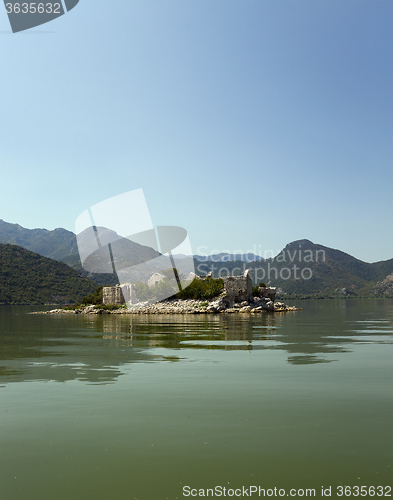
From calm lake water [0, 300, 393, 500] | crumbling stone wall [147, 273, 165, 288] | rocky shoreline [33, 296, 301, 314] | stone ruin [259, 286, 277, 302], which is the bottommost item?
rocky shoreline [33, 296, 301, 314]

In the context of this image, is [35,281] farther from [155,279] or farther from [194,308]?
[194,308]

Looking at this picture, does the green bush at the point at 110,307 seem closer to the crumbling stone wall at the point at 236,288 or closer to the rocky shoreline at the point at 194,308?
the rocky shoreline at the point at 194,308

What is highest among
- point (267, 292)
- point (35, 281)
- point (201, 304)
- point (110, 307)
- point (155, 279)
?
point (35, 281)

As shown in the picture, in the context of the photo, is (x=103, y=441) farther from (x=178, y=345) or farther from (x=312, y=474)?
(x=178, y=345)

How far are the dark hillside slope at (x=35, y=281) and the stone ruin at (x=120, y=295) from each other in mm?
54339

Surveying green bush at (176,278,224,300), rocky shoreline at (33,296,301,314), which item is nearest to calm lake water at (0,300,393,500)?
rocky shoreline at (33,296,301,314)

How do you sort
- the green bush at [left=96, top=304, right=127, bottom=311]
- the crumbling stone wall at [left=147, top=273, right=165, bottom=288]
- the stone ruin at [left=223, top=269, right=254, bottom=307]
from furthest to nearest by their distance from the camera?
the crumbling stone wall at [left=147, top=273, right=165, bottom=288] < the green bush at [left=96, top=304, right=127, bottom=311] < the stone ruin at [left=223, top=269, right=254, bottom=307]

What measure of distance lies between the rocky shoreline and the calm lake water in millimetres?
48459

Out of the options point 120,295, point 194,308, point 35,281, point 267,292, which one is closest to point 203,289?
point 194,308

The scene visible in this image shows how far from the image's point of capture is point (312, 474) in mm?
5008

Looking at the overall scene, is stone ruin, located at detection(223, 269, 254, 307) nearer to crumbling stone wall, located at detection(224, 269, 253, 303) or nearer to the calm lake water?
crumbling stone wall, located at detection(224, 269, 253, 303)

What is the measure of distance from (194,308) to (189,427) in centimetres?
5656

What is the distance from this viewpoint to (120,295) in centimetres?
7719

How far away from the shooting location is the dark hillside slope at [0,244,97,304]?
123 m
